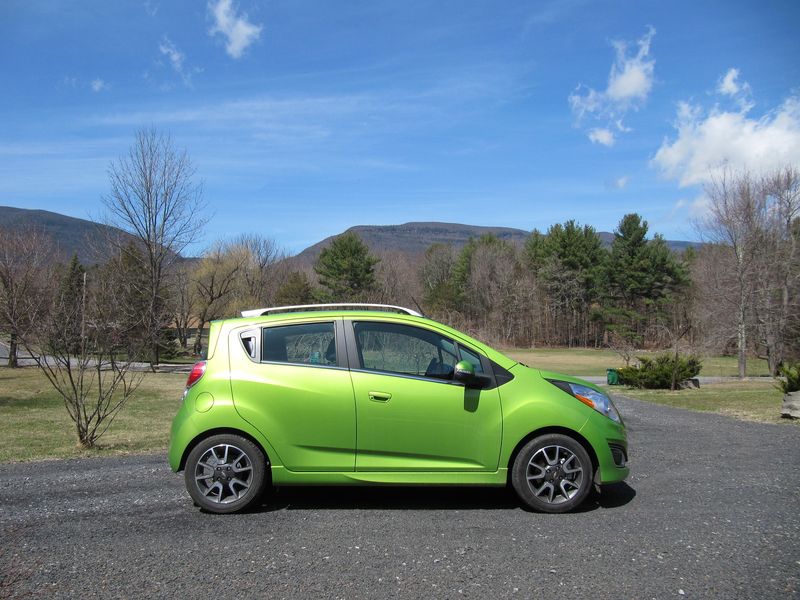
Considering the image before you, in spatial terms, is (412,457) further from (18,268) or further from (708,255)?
(708,255)

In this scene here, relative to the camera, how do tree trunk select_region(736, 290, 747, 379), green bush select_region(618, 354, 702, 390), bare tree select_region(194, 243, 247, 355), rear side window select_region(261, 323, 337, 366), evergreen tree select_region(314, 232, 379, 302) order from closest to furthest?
rear side window select_region(261, 323, 337, 366)
green bush select_region(618, 354, 702, 390)
tree trunk select_region(736, 290, 747, 379)
bare tree select_region(194, 243, 247, 355)
evergreen tree select_region(314, 232, 379, 302)

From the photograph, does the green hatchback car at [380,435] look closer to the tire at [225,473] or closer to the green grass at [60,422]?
the tire at [225,473]

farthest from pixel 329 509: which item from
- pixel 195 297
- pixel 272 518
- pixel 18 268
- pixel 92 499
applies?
pixel 195 297

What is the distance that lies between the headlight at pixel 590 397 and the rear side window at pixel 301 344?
195 cm

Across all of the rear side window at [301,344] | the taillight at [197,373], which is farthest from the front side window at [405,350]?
the taillight at [197,373]

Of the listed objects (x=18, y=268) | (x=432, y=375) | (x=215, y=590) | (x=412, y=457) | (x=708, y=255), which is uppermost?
(x=708, y=255)

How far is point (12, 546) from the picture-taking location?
4391 millimetres

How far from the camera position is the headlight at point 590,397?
5.48m

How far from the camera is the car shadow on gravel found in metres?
5.41

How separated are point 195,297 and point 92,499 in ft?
168

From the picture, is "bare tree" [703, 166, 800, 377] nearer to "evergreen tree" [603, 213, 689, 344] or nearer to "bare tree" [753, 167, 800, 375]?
"bare tree" [753, 167, 800, 375]

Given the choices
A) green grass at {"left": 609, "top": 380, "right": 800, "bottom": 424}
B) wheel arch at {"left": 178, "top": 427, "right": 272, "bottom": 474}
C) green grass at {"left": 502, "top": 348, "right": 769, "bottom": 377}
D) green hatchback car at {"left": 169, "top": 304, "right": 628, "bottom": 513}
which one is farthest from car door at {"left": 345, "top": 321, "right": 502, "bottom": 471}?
green grass at {"left": 502, "top": 348, "right": 769, "bottom": 377}

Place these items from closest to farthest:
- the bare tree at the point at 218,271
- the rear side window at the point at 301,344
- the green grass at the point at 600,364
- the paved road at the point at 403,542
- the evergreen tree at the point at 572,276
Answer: the paved road at the point at 403,542
the rear side window at the point at 301,344
the green grass at the point at 600,364
the bare tree at the point at 218,271
the evergreen tree at the point at 572,276

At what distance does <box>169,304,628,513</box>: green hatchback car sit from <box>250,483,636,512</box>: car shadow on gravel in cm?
28
